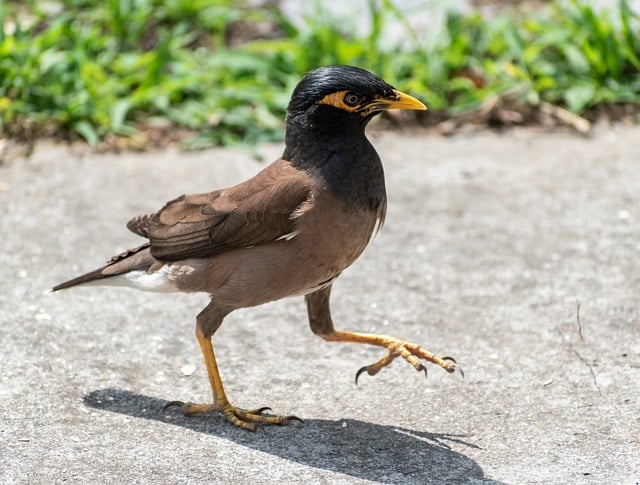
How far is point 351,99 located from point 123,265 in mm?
1292

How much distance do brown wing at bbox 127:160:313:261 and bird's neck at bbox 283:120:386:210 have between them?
0.08 metres

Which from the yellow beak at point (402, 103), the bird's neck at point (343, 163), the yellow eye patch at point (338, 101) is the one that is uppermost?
the yellow eye patch at point (338, 101)

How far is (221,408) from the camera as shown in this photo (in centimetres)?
498

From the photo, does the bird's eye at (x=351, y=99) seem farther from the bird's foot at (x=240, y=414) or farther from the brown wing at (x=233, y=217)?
the bird's foot at (x=240, y=414)

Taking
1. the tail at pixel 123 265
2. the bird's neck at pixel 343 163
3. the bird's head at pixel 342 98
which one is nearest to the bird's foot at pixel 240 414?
the tail at pixel 123 265

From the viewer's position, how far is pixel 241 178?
7.35m

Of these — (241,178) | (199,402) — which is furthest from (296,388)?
(241,178)

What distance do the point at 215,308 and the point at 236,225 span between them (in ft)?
1.25

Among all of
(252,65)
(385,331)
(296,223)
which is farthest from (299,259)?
(252,65)

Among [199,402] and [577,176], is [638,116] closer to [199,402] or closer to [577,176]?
[577,176]

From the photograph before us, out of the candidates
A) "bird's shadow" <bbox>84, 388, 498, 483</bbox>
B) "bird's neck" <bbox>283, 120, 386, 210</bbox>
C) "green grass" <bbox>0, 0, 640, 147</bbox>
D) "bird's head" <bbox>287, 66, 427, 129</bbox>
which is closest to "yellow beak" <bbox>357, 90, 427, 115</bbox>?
"bird's head" <bbox>287, 66, 427, 129</bbox>

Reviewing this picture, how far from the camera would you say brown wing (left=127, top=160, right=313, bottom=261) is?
4832mm

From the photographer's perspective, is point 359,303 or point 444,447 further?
point 359,303

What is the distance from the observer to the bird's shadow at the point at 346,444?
4527mm
